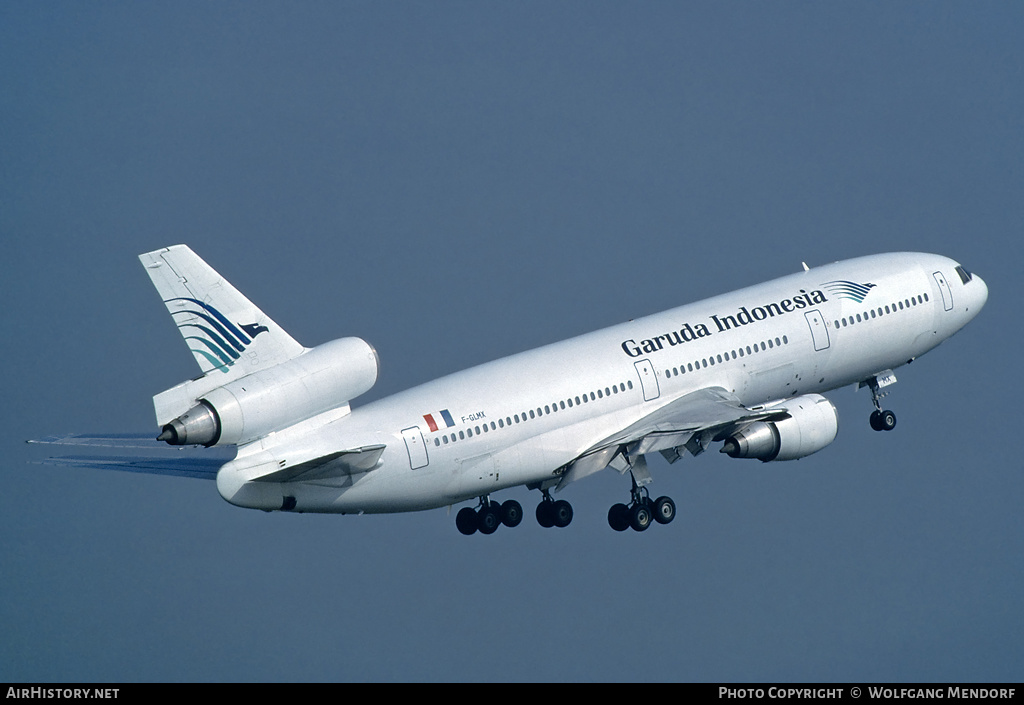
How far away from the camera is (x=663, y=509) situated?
194ft

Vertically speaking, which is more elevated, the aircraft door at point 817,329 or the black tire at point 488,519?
the aircraft door at point 817,329

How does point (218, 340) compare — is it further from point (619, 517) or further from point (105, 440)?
point (619, 517)

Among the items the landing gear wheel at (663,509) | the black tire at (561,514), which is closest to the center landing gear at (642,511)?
the landing gear wheel at (663,509)

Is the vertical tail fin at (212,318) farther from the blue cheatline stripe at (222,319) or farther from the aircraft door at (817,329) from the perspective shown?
the aircraft door at (817,329)

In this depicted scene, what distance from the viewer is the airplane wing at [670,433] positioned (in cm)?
5756

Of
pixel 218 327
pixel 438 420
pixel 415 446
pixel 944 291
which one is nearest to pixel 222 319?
pixel 218 327

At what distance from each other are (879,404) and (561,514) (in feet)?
43.5

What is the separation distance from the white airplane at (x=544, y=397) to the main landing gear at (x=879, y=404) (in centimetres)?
7

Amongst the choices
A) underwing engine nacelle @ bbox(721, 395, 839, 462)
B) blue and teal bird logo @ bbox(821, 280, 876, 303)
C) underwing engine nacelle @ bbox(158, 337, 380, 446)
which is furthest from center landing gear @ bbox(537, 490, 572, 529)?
blue and teal bird logo @ bbox(821, 280, 876, 303)

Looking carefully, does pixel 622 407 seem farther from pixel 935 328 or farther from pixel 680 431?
pixel 935 328

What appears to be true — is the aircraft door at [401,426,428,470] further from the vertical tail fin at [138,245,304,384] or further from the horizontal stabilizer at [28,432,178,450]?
the horizontal stabilizer at [28,432,178,450]

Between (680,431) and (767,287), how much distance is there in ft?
28.4

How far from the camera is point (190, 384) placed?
49938mm
